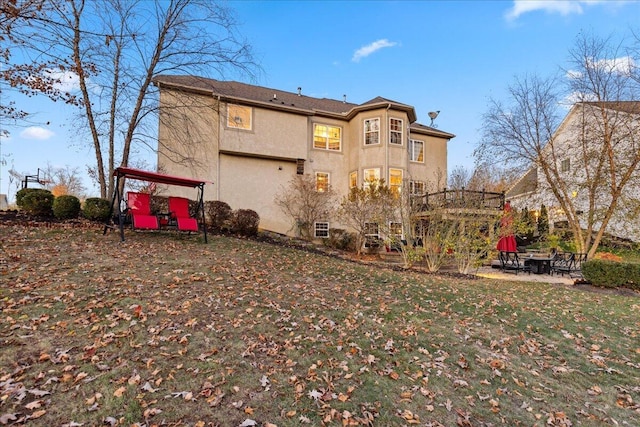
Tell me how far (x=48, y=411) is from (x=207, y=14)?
12955 mm

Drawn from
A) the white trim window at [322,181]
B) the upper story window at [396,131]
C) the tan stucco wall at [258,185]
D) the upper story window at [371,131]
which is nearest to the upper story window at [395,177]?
the upper story window at [396,131]

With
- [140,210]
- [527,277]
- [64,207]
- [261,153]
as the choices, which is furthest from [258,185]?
[527,277]

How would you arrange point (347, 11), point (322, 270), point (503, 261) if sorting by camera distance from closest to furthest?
point (322, 270) → point (503, 261) → point (347, 11)

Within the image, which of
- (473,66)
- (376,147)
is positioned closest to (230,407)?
(376,147)

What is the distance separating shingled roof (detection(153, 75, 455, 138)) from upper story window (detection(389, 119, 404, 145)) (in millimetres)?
745

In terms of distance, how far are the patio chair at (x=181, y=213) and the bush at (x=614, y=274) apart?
1208 centimetres

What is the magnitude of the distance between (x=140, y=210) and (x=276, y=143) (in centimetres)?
859

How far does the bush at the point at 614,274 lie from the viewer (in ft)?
31.1

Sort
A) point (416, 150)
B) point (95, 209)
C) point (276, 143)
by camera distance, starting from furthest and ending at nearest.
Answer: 1. point (416, 150)
2. point (276, 143)
3. point (95, 209)

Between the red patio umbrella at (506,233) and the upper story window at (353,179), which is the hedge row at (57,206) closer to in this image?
the upper story window at (353,179)

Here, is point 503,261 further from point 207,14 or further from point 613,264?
point 207,14

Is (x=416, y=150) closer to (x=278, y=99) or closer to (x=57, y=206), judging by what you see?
(x=278, y=99)

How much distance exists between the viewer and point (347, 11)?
16.3 meters

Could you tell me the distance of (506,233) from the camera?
11.0m
